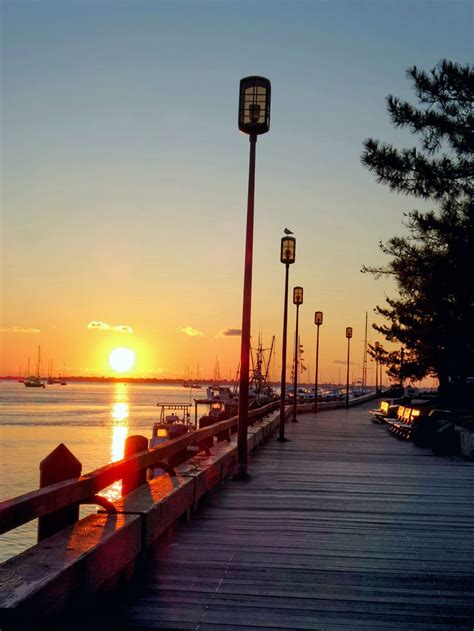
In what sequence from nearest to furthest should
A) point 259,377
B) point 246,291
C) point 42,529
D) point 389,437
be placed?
point 42,529
point 246,291
point 389,437
point 259,377

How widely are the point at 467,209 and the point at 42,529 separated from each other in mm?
14954

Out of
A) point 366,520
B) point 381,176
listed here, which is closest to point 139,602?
point 366,520

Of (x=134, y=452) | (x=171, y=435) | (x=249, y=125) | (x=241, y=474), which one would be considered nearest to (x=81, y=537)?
(x=134, y=452)

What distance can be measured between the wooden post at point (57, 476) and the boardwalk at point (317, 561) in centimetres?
85

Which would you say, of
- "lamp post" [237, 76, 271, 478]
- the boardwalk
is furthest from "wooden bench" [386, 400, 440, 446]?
"lamp post" [237, 76, 271, 478]

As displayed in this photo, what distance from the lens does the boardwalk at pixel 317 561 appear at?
6020 mm

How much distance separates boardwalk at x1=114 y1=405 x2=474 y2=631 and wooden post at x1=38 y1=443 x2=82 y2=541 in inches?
33.3

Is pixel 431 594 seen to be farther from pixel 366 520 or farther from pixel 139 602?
pixel 366 520

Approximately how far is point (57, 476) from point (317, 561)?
3.05 metres

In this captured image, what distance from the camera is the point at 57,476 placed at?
20.3 ft

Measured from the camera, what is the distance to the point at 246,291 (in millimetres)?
14406

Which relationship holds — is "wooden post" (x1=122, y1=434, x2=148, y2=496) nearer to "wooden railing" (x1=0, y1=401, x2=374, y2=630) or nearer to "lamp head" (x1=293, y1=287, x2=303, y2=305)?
"wooden railing" (x1=0, y1=401, x2=374, y2=630)

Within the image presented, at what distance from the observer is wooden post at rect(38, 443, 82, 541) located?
611 centimetres

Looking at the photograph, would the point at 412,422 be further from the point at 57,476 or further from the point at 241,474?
the point at 57,476
